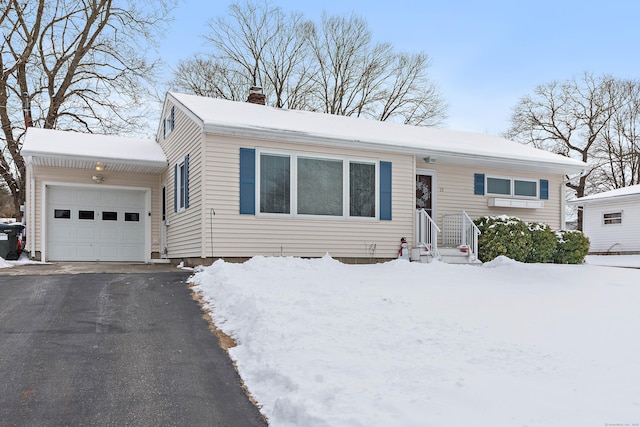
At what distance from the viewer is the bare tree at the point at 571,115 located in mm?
31156

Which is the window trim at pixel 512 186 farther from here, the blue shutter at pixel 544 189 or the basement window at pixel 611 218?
the basement window at pixel 611 218

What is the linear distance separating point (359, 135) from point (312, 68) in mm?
17825

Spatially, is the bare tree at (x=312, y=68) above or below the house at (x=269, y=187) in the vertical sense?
above

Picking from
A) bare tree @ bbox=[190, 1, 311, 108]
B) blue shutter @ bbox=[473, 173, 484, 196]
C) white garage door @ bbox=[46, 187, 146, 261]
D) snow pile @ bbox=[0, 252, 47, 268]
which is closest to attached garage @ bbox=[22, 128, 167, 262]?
white garage door @ bbox=[46, 187, 146, 261]

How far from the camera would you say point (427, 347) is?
15.7 feet

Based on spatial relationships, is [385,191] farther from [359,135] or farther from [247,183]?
[247,183]

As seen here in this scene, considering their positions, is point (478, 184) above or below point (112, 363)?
above

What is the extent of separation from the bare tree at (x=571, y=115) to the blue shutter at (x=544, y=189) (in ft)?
63.4

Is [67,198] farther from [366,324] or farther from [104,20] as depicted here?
[104,20]

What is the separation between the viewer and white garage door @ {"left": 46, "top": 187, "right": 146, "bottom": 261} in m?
12.7

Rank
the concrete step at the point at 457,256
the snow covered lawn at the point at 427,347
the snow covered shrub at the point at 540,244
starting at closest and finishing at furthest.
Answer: the snow covered lawn at the point at 427,347 → the concrete step at the point at 457,256 → the snow covered shrub at the point at 540,244

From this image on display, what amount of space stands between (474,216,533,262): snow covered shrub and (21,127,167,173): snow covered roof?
315 inches

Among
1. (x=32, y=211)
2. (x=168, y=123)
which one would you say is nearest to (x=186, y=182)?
(x=168, y=123)

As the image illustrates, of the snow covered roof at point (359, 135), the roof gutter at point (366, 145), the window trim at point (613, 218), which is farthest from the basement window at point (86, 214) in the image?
the window trim at point (613, 218)
